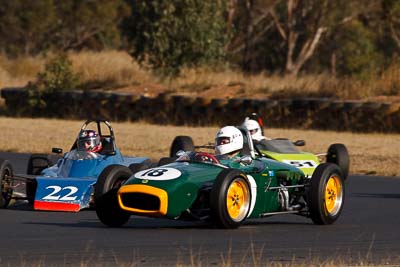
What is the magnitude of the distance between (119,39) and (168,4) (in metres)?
28.4

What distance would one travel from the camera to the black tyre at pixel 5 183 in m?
15.4

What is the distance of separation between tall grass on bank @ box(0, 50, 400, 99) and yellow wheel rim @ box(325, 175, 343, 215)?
21240mm

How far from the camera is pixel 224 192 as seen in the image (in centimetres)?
1273

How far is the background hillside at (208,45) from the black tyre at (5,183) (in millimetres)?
20782

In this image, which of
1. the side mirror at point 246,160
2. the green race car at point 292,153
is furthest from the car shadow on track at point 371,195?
the side mirror at point 246,160

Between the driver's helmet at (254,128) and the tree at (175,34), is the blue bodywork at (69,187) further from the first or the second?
the tree at (175,34)

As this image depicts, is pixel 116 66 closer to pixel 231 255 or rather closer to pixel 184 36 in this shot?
pixel 184 36

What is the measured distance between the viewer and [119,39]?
71.2 m

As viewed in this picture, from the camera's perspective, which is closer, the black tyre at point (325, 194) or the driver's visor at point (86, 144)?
the black tyre at point (325, 194)

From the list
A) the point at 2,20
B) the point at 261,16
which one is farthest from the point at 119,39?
the point at 261,16

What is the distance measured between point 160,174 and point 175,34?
98.7 ft

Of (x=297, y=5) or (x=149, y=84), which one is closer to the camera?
(x=149, y=84)

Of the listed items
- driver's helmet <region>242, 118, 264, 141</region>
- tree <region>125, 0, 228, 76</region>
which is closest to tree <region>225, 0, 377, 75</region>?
tree <region>125, 0, 228, 76</region>

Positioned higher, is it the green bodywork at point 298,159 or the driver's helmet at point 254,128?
the driver's helmet at point 254,128
